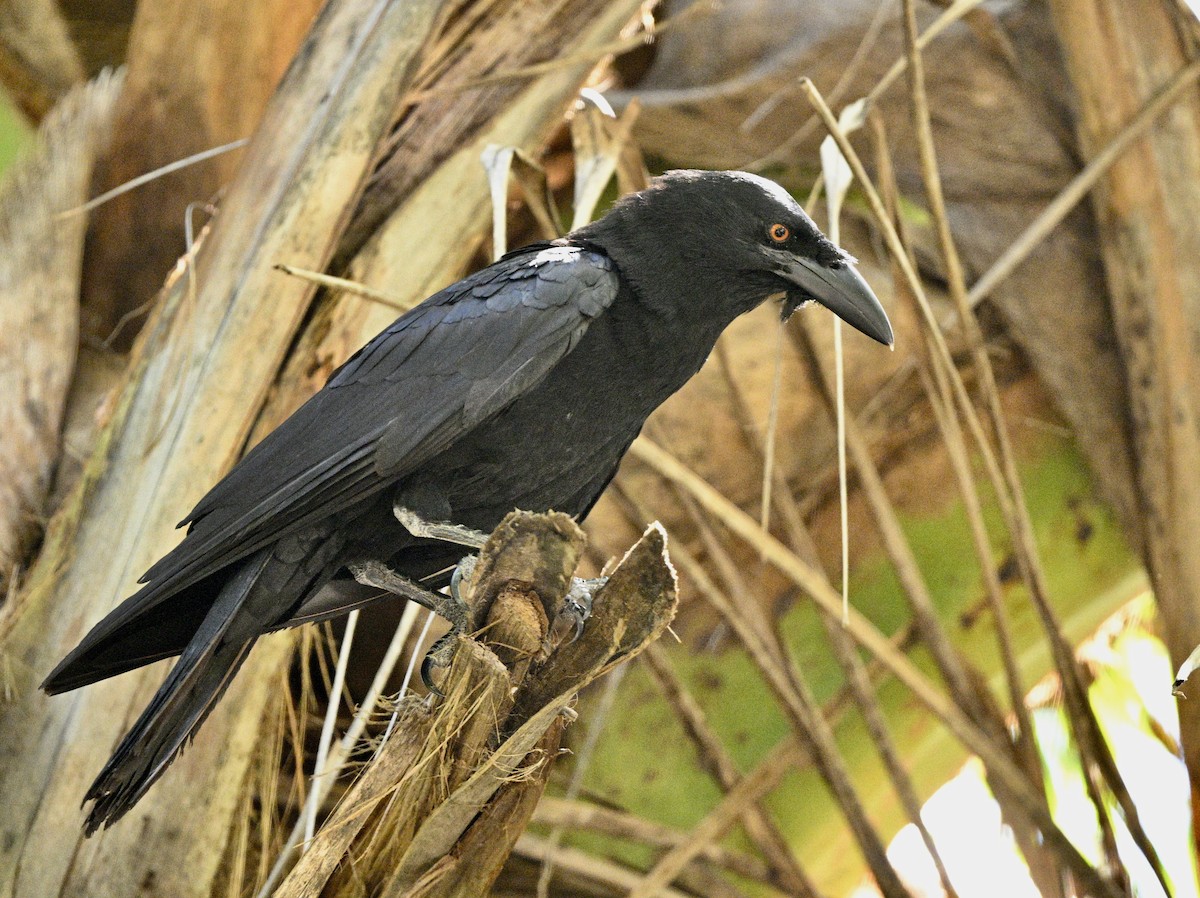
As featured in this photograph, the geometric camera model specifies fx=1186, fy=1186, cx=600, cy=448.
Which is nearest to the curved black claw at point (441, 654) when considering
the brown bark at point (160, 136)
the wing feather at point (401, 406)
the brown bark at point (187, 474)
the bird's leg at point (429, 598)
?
the bird's leg at point (429, 598)

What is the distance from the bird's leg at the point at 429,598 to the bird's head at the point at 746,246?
87 cm

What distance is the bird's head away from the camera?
277 cm

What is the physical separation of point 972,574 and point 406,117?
8.53 feet

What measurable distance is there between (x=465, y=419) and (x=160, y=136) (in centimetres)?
235

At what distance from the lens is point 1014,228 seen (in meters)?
4.48

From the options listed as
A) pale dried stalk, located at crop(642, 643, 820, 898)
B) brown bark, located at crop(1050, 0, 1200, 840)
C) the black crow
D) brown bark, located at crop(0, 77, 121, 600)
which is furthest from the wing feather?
brown bark, located at crop(1050, 0, 1200, 840)

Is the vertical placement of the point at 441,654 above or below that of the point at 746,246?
below

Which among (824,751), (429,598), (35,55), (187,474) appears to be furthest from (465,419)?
(35,55)

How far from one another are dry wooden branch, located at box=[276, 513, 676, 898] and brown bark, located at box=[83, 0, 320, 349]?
2602mm

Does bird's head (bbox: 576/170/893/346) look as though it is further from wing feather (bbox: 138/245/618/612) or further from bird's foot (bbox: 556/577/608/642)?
bird's foot (bbox: 556/577/608/642)

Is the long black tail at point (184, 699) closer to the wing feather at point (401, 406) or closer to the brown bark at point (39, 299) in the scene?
the wing feather at point (401, 406)

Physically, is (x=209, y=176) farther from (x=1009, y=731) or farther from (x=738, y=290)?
(x=1009, y=731)

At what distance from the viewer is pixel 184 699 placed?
7.96 ft

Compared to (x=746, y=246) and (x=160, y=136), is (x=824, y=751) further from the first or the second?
(x=160, y=136)
